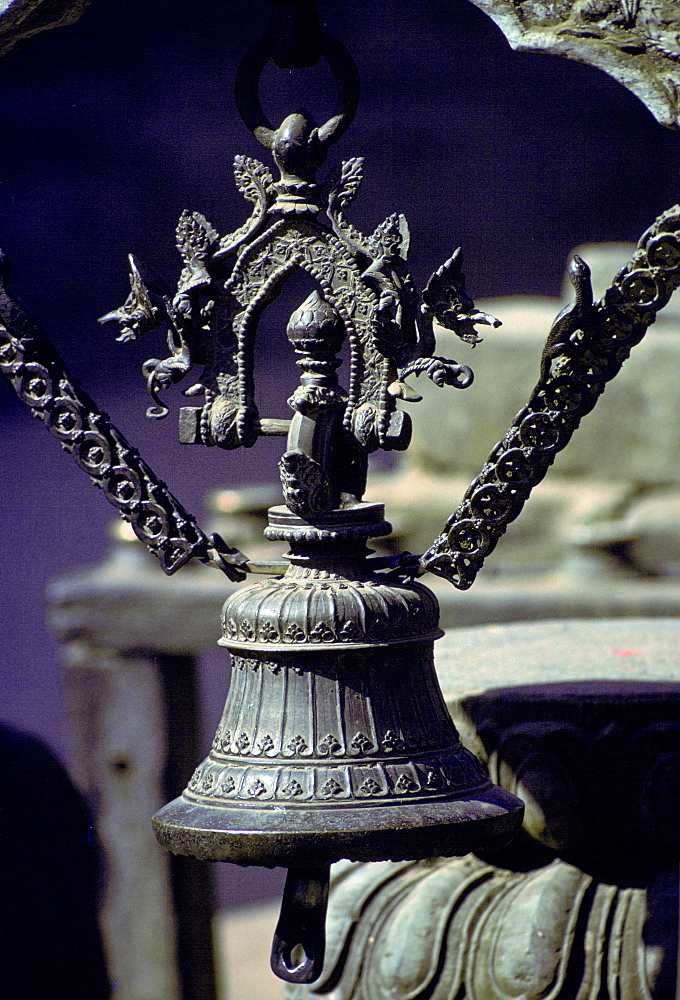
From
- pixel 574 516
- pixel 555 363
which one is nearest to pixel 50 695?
pixel 574 516

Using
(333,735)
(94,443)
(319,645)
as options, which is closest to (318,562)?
(319,645)

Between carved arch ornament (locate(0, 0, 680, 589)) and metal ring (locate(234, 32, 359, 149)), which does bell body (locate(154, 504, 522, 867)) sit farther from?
metal ring (locate(234, 32, 359, 149))

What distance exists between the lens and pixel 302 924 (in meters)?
1.64

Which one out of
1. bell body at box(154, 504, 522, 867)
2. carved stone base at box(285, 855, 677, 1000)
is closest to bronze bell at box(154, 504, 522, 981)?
bell body at box(154, 504, 522, 867)

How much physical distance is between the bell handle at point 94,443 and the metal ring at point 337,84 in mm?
371

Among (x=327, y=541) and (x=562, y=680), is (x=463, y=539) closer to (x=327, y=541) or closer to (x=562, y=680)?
(x=327, y=541)

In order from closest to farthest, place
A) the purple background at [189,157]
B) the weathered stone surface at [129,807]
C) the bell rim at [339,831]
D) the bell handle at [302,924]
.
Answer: the bell rim at [339,831]
the bell handle at [302,924]
the purple background at [189,157]
the weathered stone surface at [129,807]

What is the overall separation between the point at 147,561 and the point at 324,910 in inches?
86.8

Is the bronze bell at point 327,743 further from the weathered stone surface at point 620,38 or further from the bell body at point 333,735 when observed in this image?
the weathered stone surface at point 620,38

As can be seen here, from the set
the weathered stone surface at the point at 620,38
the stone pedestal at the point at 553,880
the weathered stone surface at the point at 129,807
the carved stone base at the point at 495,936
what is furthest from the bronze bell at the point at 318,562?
the weathered stone surface at the point at 129,807

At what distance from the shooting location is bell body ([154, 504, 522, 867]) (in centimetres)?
152

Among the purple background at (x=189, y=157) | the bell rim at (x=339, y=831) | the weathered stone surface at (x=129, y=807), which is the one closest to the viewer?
the bell rim at (x=339, y=831)

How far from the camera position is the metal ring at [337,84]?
1661 millimetres

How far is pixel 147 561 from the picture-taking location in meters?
3.77
